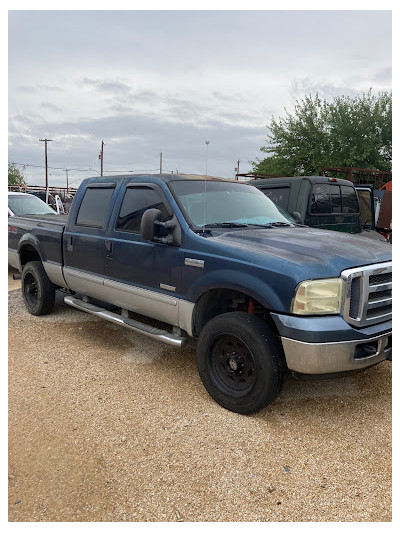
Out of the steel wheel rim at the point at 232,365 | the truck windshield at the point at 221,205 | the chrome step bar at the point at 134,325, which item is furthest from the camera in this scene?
the truck windshield at the point at 221,205

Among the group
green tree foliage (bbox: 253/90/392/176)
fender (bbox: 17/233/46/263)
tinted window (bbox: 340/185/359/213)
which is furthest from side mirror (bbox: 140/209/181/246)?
green tree foliage (bbox: 253/90/392/176)

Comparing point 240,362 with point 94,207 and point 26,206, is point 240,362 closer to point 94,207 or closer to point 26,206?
point 94,207

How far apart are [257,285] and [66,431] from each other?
1760mm

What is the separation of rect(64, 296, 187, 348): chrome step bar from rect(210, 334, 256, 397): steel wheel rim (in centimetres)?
44

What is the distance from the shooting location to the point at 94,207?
16.7 feet

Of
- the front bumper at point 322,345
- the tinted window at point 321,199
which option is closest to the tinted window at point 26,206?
the tinted window at point 321,199

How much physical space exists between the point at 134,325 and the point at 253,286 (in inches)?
62.7

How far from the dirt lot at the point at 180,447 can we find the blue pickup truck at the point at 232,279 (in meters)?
0.37

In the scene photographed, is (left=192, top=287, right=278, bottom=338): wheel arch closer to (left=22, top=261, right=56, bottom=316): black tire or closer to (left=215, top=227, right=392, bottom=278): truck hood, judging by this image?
(left=215, top=227, right=392, bottom=278): truck hood

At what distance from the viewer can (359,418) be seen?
11.2 feet

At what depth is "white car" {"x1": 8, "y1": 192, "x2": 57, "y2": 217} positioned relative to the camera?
9.70 metres

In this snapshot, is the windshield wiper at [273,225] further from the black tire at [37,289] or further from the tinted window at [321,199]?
the black tire at [37,289]

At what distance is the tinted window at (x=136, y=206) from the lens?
4.20 m

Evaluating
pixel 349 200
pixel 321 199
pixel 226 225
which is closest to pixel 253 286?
pixel 226 225
